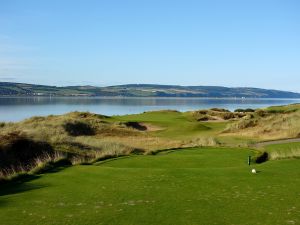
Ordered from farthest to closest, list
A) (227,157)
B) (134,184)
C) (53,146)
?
1. (53,146)
2. (227,157)
3. (134,184)

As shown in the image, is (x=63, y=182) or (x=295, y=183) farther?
(x=63, y=182)

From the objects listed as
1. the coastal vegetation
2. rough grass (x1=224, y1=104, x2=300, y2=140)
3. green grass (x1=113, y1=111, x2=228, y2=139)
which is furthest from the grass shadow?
green grass (x1=113, y1=111, x2=228, y2=139)

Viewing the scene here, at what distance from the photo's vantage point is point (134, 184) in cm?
1230

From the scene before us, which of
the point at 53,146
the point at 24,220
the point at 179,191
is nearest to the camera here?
the point at 24,220

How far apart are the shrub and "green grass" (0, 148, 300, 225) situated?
28174 mm

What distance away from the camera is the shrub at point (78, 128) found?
43.3 m

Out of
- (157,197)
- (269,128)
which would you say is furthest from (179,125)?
(157,197)

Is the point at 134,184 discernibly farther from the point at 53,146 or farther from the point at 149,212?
the point at 53,146

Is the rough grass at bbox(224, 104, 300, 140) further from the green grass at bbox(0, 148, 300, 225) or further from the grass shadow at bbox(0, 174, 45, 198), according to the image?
the grass shadow at bbox(0, 174, 45, 198)

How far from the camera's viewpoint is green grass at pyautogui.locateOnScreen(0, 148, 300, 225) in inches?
343

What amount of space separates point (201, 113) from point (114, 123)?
1649 centimetres

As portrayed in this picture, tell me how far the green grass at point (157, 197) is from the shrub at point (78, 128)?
28.2 m

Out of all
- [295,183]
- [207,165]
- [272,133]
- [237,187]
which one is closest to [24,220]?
[237,187]

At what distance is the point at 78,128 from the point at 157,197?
3580 centimetres
